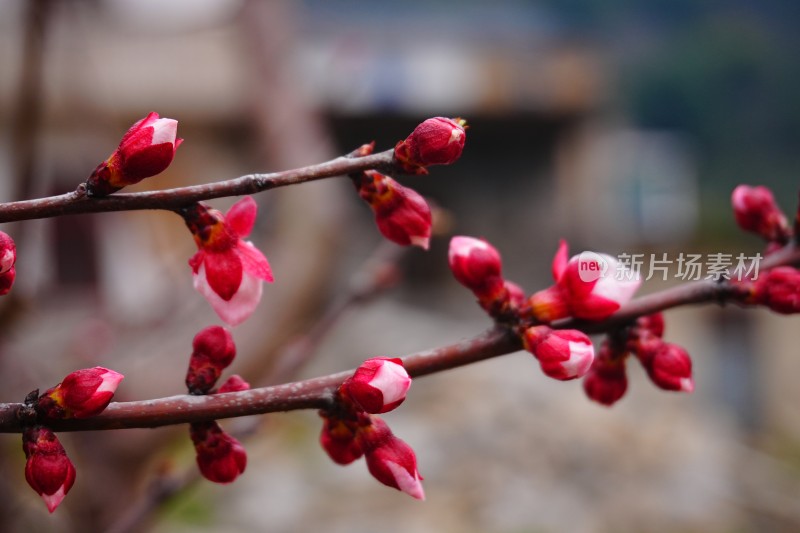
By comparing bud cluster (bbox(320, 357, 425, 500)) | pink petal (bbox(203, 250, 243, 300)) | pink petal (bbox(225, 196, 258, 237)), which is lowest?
bud cluster (bbox(320, 357, 425, 500))

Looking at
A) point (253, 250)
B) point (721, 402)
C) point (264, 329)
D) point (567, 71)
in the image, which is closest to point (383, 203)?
point (253, 250)

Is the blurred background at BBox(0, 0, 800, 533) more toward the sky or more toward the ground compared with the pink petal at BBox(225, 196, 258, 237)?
more toward the ground

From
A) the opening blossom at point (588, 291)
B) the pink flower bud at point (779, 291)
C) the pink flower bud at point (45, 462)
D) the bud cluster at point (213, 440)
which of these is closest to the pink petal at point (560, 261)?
the opening blossom at point (588, 291)

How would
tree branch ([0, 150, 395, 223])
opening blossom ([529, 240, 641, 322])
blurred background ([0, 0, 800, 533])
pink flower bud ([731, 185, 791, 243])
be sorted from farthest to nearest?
blurred background ([0, 0, 800, 533]) → pink flower bud ([731, 185, 791, 243]) → opening blossom ([529, 240, 641, 322]) → tree branch ([0, 150, 395, 223])

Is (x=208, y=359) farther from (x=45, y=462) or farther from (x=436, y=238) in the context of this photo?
(x=436, y=238)

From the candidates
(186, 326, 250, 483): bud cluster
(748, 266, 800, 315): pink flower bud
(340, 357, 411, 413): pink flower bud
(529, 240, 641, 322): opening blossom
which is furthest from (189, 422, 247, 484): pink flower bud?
(748, 266, 800, 315): pink flower bud

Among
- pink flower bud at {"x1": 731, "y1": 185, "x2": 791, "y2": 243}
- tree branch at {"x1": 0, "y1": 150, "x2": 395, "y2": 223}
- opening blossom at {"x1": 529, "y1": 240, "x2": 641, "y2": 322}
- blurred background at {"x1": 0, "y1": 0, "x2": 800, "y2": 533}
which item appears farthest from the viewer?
blurred background at {"x1": 0, "y1": 0, "x2": 800, "y2": 533}

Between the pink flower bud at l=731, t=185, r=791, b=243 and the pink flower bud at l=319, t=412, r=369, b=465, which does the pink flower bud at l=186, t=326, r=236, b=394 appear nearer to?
the pink flower bud at l=319, t=412, r=369, b=465

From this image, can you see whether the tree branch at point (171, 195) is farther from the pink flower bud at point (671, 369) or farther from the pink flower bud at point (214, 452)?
the pink flower bud at point (671, 369)
